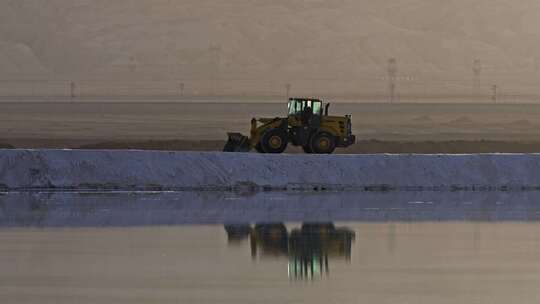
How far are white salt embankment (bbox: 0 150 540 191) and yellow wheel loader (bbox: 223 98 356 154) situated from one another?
2.77m

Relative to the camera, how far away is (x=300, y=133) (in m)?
41.5

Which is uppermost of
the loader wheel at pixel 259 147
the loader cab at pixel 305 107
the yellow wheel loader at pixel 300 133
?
the loader cab at pixel 305 107

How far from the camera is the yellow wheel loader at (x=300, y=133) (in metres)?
41.5

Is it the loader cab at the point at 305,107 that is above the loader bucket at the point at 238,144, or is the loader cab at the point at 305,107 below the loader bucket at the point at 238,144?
above

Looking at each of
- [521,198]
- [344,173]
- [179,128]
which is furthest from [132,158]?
[179,128]

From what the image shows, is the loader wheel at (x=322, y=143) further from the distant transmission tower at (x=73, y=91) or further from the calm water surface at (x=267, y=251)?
the distant transmission tower at (x=73, y=91)

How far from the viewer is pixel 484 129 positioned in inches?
3649

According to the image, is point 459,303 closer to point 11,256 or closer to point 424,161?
point 11,256

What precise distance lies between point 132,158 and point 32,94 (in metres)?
130

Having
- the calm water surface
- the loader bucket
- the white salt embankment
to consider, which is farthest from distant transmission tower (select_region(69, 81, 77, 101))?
the calm water surface

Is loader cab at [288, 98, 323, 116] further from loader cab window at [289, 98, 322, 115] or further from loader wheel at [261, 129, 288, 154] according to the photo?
loader wheel at [261, 129, 288, 154]

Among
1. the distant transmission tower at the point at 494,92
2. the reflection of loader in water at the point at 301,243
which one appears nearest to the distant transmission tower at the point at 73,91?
the distant transmission tower at the point at 494,92

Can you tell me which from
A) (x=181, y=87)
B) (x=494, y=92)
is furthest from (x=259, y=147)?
(x=494, y=92)

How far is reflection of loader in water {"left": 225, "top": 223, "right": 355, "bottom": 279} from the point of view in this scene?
18.9 metres
